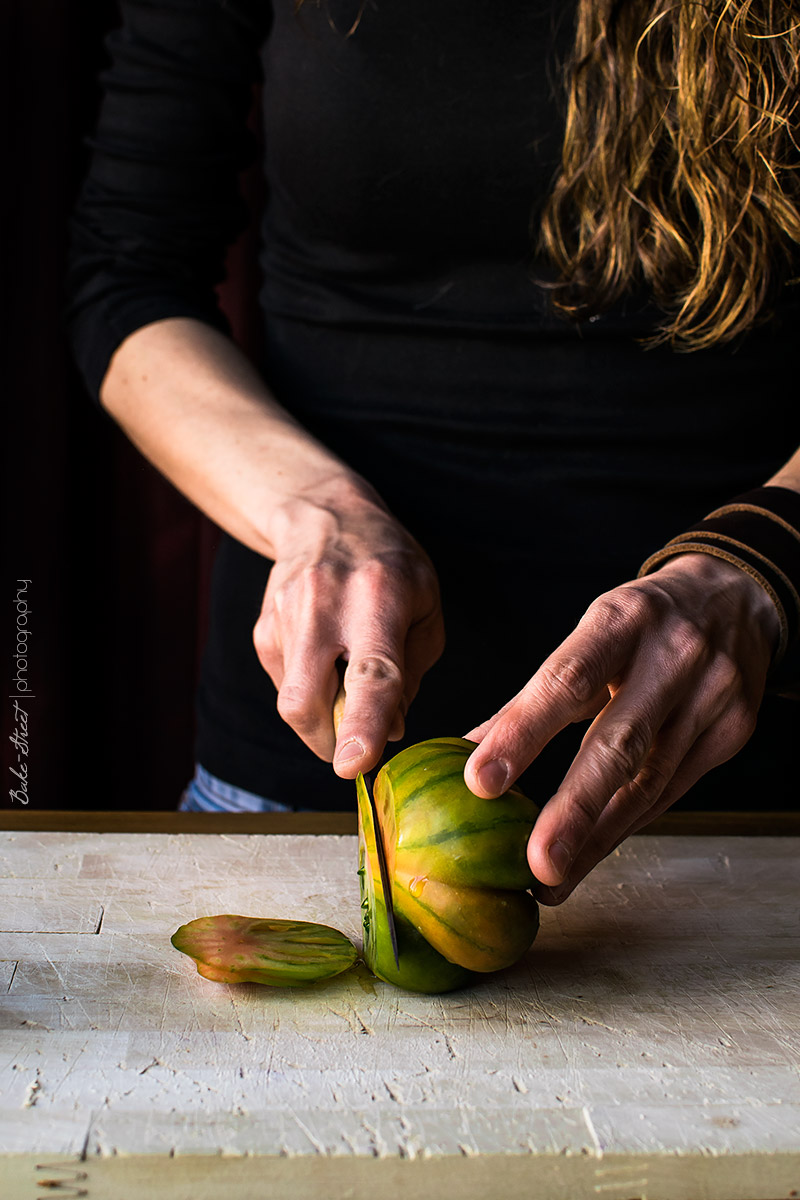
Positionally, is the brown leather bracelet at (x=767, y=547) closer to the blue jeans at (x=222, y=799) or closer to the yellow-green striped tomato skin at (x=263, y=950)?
the yellow-green striped tomato skin at (x=263, y=950)

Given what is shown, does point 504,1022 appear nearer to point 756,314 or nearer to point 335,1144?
point 335,1144

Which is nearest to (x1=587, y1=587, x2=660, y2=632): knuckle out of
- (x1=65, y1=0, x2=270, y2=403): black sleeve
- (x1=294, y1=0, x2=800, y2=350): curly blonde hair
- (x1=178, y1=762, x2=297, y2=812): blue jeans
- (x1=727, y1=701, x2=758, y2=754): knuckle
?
(x1=727, y1=701, x2=758, y2=754): knuckle

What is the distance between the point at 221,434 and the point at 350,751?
444 mm

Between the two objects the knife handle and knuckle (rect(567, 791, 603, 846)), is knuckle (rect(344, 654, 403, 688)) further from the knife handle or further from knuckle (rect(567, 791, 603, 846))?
knuckle (rect(567, 791, 603, 846))

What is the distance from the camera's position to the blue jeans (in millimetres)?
1168

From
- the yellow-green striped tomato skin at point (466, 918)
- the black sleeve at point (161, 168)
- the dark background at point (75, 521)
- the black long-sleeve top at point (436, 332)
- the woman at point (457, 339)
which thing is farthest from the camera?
the dark background at point (75, 521)

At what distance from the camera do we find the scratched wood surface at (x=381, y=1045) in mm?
559

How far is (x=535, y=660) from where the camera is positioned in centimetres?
115

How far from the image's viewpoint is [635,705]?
728mm

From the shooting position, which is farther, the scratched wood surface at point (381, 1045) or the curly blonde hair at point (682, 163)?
the curly blonde hair at point (682, 163)

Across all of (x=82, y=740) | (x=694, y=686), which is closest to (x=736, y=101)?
(x=694, y=686)

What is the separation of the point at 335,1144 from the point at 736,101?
82 cm

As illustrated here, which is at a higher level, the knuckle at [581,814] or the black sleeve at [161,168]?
the black sleeve at [161,168]

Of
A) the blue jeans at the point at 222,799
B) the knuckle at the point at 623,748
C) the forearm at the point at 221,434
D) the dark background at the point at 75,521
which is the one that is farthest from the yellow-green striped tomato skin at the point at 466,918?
the dark background at the point at 75,521
